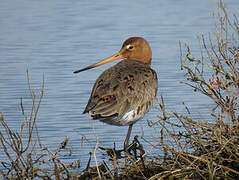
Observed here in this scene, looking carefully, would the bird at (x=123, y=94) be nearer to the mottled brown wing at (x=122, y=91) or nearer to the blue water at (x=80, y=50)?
the mottled brown wing at (x=122, y=91)

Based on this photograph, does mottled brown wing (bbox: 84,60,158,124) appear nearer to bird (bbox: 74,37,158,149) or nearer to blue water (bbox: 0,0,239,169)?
bird (bbox: 74,37,158,149)

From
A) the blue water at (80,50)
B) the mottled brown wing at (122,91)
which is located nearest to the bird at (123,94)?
the mottled brown wing at (122,91)

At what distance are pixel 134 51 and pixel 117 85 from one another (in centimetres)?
99

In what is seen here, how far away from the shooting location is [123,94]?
23.6ft

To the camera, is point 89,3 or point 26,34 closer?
point 26,34

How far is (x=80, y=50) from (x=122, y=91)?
14.9 ft

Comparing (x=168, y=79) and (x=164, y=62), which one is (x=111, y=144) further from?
(x=164, y=62)

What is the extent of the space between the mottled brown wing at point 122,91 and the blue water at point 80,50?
0.39 m

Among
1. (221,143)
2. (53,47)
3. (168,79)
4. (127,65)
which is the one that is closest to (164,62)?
(168,79)

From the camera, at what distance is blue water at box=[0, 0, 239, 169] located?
8367 mm

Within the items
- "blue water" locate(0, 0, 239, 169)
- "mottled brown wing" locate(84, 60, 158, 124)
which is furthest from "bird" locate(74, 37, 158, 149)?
"blue water" locate(0, 0, 239, 169)

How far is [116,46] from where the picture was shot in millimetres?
11633

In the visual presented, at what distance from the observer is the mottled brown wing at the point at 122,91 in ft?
22.9

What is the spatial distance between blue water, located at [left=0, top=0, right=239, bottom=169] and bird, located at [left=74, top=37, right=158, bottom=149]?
343 millimetres
